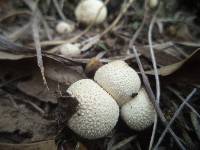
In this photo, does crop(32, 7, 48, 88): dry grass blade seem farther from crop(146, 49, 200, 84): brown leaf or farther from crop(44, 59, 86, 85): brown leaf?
crop(146, 49, 200, 84): brown leaf

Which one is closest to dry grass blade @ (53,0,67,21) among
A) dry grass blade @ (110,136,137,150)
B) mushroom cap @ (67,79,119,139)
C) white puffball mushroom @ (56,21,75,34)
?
white puffball mushroom @ (56,21,75,34)

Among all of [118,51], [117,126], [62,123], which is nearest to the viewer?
[62,123]

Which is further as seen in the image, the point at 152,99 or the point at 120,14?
the point at 120,14

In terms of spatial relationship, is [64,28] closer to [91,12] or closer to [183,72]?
[91,12]

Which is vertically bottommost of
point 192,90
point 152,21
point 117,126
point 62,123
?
point 117,126

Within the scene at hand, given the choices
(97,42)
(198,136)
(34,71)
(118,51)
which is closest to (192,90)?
(198,136)

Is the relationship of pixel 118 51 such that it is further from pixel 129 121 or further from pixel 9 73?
pixel 9 73

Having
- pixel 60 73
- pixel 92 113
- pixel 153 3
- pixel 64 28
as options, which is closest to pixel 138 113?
pixel 92 113
